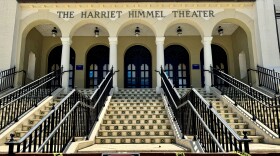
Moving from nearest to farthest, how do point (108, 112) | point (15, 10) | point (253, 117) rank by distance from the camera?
point (253, 117) < point (108, 112) < point (15, 10)

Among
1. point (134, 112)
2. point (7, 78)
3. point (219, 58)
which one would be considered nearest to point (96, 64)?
point (7, 78)

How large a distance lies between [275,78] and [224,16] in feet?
14.2

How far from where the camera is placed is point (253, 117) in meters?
8.88

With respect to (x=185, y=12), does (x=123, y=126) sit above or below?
below

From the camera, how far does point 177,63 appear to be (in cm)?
1773

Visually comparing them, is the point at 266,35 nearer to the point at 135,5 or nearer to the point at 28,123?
the point at 135,5

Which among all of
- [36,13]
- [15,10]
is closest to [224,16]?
[36,13]

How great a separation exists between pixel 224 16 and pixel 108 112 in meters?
8.49

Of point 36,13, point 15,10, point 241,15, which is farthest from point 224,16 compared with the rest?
point 15,10

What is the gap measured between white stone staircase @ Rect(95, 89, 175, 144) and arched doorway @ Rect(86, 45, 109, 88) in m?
5.81

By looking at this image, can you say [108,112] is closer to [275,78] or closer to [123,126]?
[123,126]

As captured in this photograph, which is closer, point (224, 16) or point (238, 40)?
point (224, 16)

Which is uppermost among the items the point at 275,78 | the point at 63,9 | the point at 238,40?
the point at 63,9

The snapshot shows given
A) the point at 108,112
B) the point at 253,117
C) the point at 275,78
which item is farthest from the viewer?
the point at 275,78
